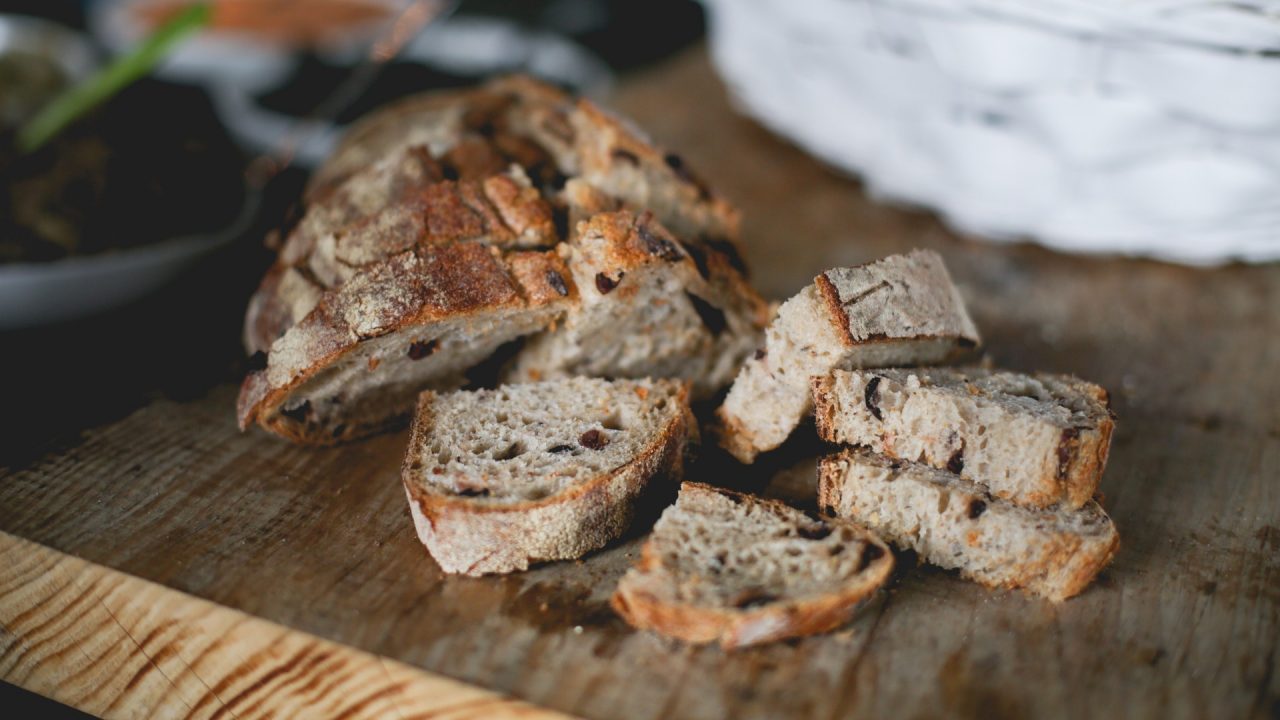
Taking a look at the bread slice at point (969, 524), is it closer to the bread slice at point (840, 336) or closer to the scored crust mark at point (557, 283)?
the bread slice at point (840, 336)

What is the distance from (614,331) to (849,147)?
1.50 metres

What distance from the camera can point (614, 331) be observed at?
7.07 feet

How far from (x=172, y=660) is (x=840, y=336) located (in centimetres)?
133

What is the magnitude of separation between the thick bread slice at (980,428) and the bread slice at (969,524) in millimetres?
31

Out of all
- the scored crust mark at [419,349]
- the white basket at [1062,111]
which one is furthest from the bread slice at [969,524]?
the white basket at [1062,111]

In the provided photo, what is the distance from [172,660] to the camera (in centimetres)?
173

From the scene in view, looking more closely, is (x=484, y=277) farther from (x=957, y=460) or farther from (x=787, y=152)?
(x=787, y=152)

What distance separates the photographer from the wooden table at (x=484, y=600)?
1.53 meters

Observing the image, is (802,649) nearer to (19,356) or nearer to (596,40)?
(19,356)

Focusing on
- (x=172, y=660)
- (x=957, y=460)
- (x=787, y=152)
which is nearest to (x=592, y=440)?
(x=957, y=460)

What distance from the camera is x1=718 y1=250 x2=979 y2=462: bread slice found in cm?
189

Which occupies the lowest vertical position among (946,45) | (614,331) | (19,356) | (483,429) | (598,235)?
(19,356)

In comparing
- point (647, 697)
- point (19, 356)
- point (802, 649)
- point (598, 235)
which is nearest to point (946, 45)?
point (598, 235)

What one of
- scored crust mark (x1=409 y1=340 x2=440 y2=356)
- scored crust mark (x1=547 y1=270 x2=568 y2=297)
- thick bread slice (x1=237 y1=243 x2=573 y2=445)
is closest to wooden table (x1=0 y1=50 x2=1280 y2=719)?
thick bread slice (x1=237 y1=243 x2=573 y2=445)
